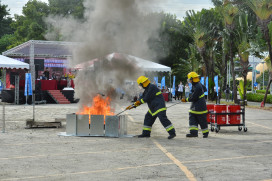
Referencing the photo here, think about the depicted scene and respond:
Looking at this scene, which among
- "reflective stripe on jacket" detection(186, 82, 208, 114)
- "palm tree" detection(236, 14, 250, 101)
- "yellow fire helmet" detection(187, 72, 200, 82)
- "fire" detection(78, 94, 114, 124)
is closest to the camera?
"reflective stripe on jacket" detection(186, 82, 208, 114)

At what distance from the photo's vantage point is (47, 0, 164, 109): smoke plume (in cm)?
1070

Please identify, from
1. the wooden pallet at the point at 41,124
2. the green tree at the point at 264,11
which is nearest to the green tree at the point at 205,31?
the green tree at the point at 264,11

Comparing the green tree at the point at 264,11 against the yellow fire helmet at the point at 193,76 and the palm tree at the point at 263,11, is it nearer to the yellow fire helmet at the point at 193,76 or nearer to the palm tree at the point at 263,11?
the palm tree at the point at 263,11

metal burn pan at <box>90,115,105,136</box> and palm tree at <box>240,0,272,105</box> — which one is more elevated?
palm tree at <box>240,0,272,105</box>

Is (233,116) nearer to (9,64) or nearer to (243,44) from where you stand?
(243,44)

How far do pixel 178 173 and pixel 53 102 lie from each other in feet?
71.9

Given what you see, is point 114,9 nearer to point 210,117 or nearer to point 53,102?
point 210,117

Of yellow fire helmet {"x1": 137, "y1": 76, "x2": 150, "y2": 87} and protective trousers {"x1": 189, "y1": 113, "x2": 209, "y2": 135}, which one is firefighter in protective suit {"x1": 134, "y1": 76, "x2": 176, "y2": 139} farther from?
protective trousers {"x1": 189, "y1": 113, "x2": 209, "y2": 135}

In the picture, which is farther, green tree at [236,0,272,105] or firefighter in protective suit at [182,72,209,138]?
green tree at [236,0,272,105]

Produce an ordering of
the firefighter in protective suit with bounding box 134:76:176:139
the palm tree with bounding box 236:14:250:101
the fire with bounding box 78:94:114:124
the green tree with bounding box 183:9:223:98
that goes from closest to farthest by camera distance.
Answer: the firefighter in protective suit with bounding box 134:76:176:139
the fire with bounding box 78:94:114:124
the palm tree with bounding box 236:14:250:101
the green tree with bounding box 183:9:223:98

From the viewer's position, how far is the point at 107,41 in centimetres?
1084

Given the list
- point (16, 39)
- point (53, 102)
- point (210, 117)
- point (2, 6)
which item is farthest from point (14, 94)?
point (16, 39)

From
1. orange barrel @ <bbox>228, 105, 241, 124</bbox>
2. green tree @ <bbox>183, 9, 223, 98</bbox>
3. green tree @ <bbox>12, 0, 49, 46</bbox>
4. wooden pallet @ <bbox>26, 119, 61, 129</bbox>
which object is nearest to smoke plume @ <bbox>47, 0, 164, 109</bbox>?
wooden pallet @ <bbox>26, 119, 61, 129</bbox>

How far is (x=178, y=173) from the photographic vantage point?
571 centimetres
